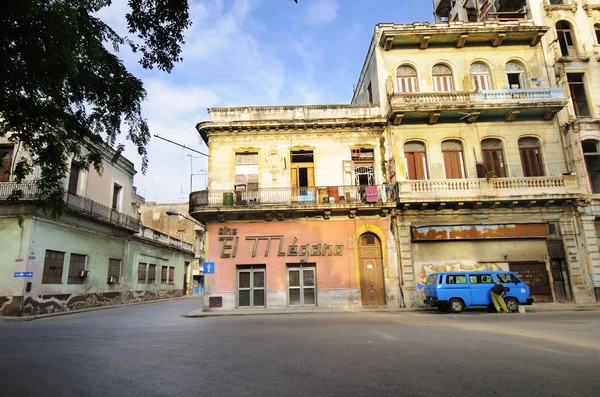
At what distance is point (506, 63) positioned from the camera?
21984mm

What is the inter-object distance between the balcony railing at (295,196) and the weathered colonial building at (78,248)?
21.3 ft

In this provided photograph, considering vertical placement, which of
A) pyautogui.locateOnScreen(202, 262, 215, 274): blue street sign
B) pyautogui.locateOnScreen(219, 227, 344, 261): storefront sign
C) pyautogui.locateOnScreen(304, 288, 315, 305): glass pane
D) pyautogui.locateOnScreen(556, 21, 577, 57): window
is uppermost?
pyautogui.locateOnScreen(556, 21, 577, 57): window

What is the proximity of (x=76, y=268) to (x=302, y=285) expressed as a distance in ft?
44.6

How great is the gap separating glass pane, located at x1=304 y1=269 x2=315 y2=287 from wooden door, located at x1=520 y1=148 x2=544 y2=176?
12478 mm

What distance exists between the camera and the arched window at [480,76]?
2173 centimetres

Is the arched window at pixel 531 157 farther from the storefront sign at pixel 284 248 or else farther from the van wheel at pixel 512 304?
the storefront sign at pixel 284 248

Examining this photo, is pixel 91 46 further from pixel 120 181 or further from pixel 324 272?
pixel 120 181

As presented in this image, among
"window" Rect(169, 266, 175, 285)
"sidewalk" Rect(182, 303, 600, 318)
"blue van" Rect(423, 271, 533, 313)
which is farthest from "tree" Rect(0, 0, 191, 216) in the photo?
"window" Rect(169, 266, 175, 285)

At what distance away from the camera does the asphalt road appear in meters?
4.75

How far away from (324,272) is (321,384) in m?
14.6

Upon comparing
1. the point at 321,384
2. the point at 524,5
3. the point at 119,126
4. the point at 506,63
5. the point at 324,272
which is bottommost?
the point at 321,384

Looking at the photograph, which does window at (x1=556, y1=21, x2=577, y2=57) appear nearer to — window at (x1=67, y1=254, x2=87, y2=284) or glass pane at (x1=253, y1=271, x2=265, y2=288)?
glass pane at (x1=253, y1=271, x2=265, y2=288)

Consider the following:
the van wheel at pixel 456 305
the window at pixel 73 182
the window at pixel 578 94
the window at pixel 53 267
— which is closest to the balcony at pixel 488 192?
the window at pixel 578 94

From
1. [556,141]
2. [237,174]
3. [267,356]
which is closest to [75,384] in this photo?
[267,356]
